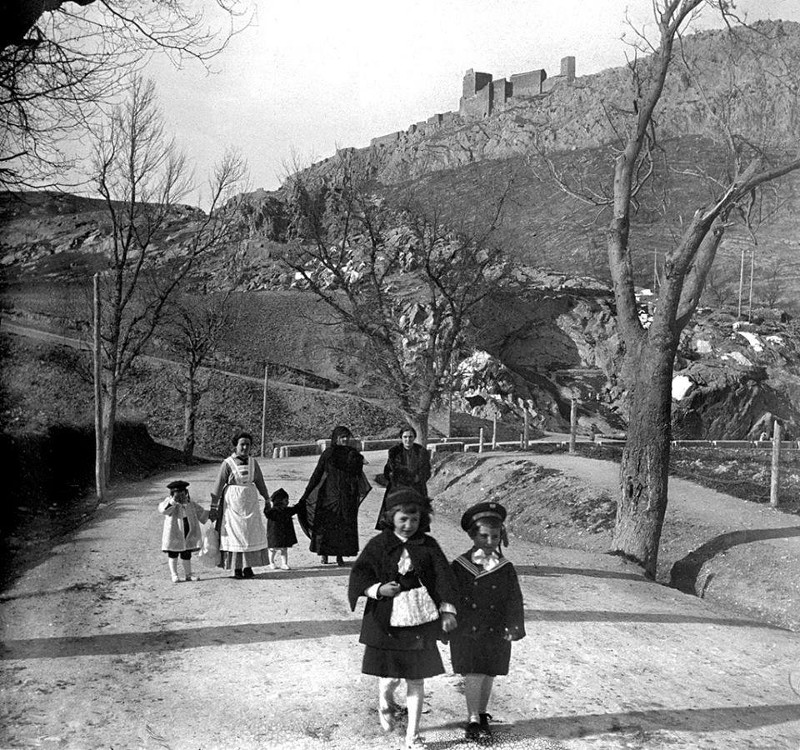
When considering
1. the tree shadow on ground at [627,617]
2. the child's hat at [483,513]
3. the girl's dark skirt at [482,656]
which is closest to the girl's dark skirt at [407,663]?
the girl's dark skirt at [482,656]

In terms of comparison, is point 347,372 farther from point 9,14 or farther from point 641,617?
point 9,14

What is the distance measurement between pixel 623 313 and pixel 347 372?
142 feet

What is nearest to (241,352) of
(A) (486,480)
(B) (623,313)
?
(A) (486,480)

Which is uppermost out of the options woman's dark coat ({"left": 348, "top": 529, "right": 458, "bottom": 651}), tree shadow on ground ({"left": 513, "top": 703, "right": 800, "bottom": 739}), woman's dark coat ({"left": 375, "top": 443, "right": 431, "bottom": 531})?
woman's dark coat ({"left": 375, "top": 443, "right": 431, "bottom": 531})

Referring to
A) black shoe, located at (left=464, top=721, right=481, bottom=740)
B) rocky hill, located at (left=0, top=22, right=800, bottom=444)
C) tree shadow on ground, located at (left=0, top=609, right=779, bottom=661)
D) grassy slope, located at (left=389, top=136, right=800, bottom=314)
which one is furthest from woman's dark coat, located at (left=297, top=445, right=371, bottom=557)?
grassy slope, located at (left=389, top=136, right=800, bottom=314)

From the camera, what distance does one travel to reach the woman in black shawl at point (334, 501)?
9.64 meters

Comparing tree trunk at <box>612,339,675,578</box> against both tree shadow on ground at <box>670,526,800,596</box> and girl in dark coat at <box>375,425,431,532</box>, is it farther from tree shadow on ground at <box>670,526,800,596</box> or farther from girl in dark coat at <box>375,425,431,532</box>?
girl in dark coat at <box>375,425,431,532</box>

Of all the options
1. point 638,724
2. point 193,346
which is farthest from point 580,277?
point 638,724

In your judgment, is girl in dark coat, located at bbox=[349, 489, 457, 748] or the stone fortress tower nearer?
girl in dark coat, located at bbox=[349, 489, 457, 748]

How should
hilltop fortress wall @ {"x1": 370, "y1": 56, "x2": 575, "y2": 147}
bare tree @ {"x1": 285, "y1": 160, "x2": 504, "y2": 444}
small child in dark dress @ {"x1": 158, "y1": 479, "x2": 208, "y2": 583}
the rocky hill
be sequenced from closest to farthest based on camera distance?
small child in dark dress @ {"x1": 158, "y1": 479, "x2": 208, "y2": 583}
the rocky hill
bare tree @ {"x1": 285, "y1": 160, "x2": 504, "y2": 444}
hilltop fortress wall @ {"x1": 370, "y1": 56, "x2": 575, "y2": 147}

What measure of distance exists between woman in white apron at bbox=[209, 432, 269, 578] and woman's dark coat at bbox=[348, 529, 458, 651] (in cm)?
443

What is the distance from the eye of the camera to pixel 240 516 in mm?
9023

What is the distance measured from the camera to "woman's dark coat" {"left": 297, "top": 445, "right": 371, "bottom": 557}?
31.7 ft

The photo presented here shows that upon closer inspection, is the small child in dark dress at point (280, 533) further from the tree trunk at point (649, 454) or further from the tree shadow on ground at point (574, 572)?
the tree trunk at point (649, 454)
